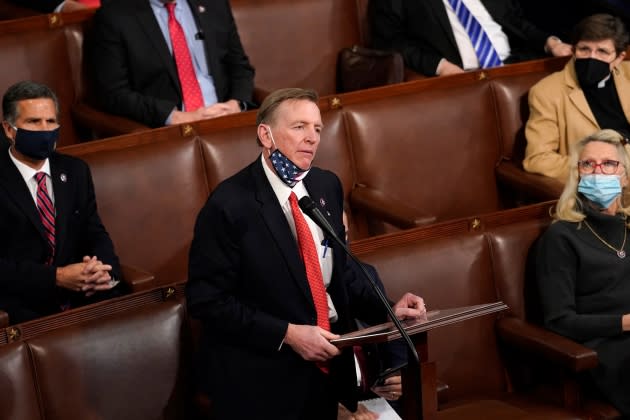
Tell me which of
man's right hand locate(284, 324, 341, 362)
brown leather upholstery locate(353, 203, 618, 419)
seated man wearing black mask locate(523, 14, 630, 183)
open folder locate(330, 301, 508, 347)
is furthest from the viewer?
seated man wearing black mask locate(523, 14, 630, 183)


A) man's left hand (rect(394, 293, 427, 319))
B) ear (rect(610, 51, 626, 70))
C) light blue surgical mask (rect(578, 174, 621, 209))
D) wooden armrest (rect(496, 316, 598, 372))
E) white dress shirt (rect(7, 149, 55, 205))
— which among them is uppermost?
ear (rect(610, 51, 626, 70))

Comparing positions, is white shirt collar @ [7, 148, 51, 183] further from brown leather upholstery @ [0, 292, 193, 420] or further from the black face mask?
the black face mask

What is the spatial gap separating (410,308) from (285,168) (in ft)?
0.68

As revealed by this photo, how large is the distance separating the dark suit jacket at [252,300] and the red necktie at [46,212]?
0.36m

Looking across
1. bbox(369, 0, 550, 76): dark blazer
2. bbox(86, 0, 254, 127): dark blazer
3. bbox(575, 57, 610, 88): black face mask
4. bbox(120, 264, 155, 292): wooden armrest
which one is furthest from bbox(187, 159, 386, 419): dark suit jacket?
bbox(369, 0, 550, 76): dark blazer

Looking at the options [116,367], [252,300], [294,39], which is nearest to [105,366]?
[116,367]

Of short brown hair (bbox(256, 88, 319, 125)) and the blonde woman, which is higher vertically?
short brown hair (bbox(256, 88, 319, 125))

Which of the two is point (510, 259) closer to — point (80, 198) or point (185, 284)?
point (185, 284)

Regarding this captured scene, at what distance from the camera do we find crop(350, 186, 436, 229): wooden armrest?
1.61 meters

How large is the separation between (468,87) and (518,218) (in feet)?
1.45

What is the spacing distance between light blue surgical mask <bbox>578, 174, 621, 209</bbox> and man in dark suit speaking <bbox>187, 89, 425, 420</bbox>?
0.47 metres

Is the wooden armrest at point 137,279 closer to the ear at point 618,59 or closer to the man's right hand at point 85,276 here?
the man's right hand at point 85,276

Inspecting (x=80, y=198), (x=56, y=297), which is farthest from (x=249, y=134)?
(x=56, y=297)

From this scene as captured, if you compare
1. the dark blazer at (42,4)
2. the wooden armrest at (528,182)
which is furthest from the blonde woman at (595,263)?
the dark blazer at (42,4)
